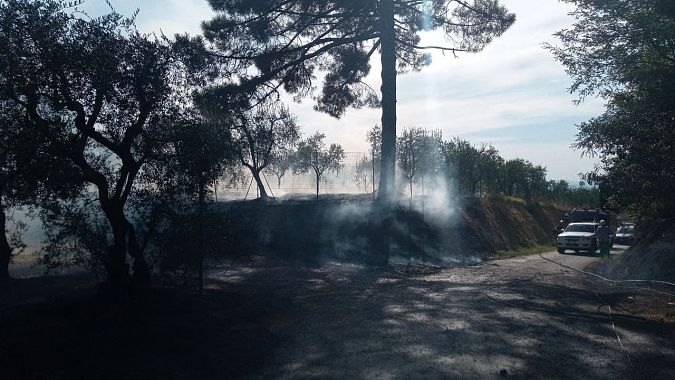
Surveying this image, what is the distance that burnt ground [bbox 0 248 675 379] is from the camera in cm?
710

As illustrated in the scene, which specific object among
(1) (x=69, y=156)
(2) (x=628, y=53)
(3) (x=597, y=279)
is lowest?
(3) (x=597, y=279)

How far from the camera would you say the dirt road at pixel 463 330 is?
281 inches

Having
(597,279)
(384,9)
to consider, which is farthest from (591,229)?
(384,9)

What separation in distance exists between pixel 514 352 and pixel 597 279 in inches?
409

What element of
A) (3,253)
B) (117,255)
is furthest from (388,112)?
(117,255)

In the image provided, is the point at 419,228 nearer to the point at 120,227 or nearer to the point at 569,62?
the point at 569,62

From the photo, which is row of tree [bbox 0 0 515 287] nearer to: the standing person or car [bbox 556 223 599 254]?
the standing person

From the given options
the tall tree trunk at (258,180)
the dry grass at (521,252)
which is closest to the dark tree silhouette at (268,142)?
the tall tree trunk at (258,180)

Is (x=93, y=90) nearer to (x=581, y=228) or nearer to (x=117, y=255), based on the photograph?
(x=117, y=255)

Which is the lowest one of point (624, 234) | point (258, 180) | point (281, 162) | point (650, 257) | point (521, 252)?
point (521, 252)

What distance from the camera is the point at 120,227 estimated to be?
10578 millimetres

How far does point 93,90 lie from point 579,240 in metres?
26.6

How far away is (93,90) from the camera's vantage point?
31.8 ft

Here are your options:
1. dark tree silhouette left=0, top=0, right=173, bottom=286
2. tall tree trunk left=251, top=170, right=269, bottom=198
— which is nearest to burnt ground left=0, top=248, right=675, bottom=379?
dark tree silhouette left=0, top=0, right=173, bottom=286
